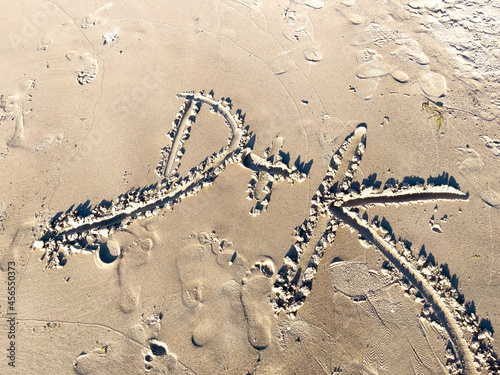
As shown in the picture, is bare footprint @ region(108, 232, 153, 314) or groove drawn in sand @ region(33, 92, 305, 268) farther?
groove drawn in sand @ region(33, 92, 305, 268)

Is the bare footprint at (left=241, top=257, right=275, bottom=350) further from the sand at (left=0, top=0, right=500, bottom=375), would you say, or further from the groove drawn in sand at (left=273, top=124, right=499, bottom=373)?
the groove drawn in sand at (left=273, top=124, right=499, bottom=373)

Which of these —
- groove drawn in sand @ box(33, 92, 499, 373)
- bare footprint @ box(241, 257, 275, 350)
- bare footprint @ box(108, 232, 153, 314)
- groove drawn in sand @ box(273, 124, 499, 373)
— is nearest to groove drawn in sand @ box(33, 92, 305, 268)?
groove drawn in sand @ box(33, 92, 499, 373)

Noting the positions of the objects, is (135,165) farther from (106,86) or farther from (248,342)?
(248,342)

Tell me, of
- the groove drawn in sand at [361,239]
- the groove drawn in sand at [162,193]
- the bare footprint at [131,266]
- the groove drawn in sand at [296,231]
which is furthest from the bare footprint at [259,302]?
the bare footprint at [131,266]

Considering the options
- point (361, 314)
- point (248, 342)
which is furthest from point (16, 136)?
point (361, 314)

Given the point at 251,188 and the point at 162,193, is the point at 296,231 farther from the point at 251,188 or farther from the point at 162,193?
the point at 162,193

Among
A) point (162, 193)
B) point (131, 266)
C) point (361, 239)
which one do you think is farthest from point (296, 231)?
→ point (131, 266)
